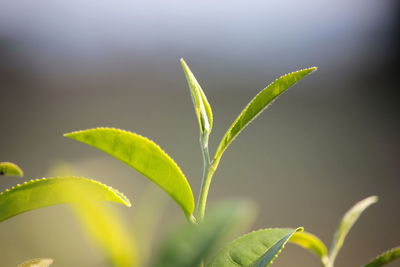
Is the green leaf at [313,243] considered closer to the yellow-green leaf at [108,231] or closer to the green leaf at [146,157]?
the green leaf at [146,157]

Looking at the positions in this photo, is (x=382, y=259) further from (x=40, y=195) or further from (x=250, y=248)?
(x=40, y=195)

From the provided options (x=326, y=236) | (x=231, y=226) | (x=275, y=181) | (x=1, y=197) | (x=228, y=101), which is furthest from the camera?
(x=228, y=101)

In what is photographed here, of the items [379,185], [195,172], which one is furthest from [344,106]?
[195,172]

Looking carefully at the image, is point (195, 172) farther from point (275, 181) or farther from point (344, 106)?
point (344, 106)

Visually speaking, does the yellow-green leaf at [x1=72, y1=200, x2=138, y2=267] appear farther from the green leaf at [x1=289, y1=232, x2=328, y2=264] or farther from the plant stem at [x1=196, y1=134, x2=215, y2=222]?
the green leaf at [x1=289, y1=232, x2=328, y2=264]

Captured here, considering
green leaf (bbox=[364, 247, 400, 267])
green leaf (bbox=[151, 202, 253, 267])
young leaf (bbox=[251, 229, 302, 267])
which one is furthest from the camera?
green leaf (bbox=[364, 247, 400, 267])

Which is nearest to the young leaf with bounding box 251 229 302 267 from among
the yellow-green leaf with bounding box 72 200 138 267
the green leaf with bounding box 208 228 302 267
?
the green leaf with bounding box 208 228 302 267

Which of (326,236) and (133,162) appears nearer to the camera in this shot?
(133,162)

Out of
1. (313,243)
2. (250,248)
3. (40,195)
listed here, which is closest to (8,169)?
(40,195)
